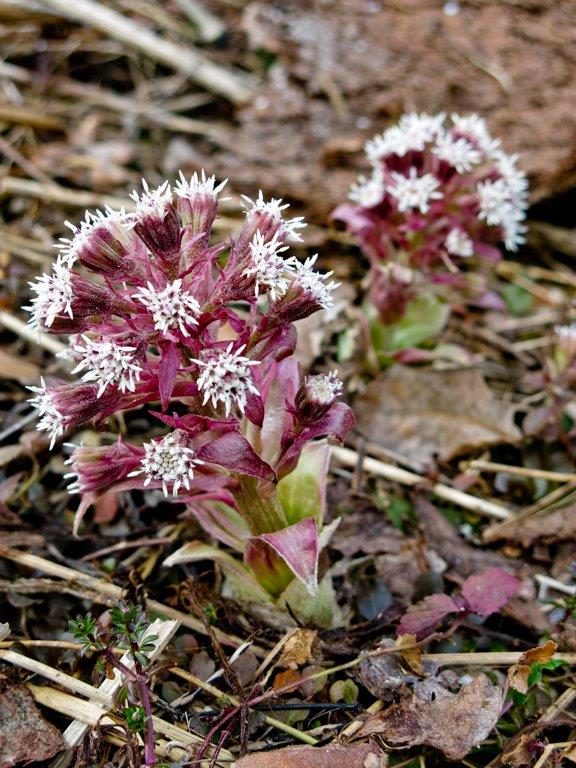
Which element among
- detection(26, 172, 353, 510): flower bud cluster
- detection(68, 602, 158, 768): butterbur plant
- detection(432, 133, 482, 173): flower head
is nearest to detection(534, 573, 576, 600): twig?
detection(26, 172, 353, 510): flower bud cluster

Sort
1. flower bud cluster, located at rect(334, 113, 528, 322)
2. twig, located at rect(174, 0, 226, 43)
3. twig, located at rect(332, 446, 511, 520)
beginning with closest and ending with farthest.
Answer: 1. twig, located at rect(332, 446, 511, 520)
2. flower bud cluster, located at rect(334, 113, 528, 322)
3. twig, located at rect(174, 0, 226, 43)

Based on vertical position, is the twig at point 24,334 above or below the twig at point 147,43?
below

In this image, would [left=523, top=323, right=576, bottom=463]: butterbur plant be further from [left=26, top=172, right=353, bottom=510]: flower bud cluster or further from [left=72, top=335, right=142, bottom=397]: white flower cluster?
[left=72, top=335, right=142, bottom=397]: white flower cluster

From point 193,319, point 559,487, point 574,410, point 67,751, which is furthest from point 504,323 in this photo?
point 67,751

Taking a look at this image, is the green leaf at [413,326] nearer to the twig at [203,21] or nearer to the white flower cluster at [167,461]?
the white flower cluster at [167,461]

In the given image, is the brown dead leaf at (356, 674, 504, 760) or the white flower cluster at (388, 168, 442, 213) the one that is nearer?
the brown dead leaf at (356, 674, 504, 760)

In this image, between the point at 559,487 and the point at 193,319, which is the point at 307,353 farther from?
the point at 193,319

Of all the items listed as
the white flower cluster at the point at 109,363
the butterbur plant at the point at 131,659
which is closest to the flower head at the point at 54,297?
the white flower cluster at the point at 109,363
